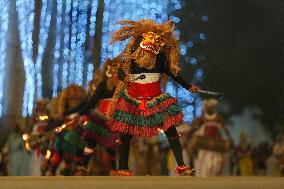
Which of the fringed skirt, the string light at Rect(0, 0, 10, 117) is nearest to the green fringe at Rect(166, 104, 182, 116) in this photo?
the fringed skirt

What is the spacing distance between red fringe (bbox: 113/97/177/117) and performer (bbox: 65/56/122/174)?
107 cm

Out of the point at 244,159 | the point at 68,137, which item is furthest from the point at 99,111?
the point at 244,159

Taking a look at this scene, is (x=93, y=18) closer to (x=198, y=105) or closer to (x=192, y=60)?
(x=192, y=60)

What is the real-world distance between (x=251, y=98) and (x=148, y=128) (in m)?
5.48

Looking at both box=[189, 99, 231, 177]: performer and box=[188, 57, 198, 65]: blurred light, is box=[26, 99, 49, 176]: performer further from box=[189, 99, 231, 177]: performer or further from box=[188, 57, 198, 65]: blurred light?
box=[188, 57, 198, 65]: blurred light

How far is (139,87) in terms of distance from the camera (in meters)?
5.50

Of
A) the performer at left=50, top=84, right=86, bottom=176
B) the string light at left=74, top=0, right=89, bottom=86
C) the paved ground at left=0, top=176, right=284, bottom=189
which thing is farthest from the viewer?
the string light at left=74, top=0, right=89, bottom=86

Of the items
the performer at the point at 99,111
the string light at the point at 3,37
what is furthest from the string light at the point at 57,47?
the performer at the point at 99,111

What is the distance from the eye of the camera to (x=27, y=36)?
10.9m

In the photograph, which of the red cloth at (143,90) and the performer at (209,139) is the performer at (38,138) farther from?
the red cloth at (143,90)

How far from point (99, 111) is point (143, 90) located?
150cm

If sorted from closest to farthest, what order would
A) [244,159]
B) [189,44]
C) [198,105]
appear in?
[244,159], [198,105], [189,44]

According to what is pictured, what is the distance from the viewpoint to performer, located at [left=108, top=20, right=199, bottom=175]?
546 cm

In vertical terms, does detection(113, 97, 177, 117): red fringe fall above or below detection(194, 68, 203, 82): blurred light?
below
